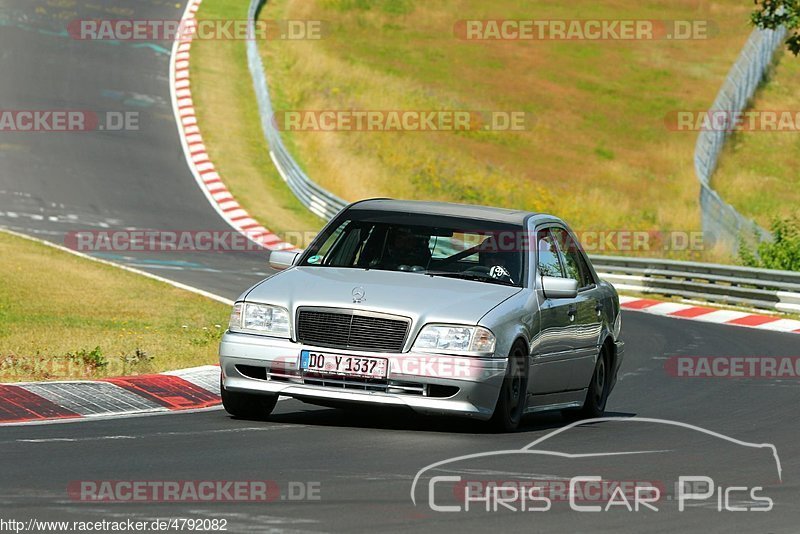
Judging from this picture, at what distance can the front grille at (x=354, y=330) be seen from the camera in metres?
10.3

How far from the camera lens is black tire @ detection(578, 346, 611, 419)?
12430 millimetres

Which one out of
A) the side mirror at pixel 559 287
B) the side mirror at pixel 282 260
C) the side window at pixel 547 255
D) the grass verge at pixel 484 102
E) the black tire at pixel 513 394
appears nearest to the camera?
the black tire at pixel 513 394

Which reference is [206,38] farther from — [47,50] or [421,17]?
[421,17]

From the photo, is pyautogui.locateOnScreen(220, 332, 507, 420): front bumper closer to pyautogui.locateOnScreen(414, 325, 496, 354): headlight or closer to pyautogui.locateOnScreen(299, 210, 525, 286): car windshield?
pyautogui.locateOnScreen(414, 325, 496, 354): headlight

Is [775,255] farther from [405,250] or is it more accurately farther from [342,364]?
[342,364]

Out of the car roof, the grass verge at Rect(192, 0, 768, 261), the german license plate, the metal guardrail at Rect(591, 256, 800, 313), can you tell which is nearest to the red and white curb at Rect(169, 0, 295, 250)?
the grass verge at Rect(192, 0, 768, 261)

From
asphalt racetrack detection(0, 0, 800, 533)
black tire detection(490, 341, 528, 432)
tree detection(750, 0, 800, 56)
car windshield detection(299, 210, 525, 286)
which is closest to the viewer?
asphalt racetrack detection(0, 0, 800, 533)

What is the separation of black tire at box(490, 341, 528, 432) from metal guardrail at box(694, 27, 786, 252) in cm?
2107

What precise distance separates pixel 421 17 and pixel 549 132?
14.9 metres

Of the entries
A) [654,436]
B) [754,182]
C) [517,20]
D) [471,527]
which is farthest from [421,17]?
[471,527]

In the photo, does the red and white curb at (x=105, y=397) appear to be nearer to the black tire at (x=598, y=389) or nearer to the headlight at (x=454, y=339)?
the headlight at (x=454, y=339)

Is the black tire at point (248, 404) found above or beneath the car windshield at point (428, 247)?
beneath

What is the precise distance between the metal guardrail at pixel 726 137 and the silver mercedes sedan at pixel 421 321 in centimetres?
2036

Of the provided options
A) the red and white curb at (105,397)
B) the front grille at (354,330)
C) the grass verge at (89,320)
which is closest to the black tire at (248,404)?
the front grille at (354,330)
